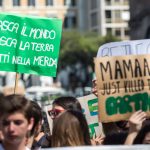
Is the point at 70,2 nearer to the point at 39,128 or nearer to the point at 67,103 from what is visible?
the point at 67,103

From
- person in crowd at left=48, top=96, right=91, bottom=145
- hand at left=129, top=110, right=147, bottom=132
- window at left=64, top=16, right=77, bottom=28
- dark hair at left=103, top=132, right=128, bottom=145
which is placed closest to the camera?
hand at left=129, top=110, right=147, bottom=132

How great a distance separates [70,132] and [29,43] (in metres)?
2.38

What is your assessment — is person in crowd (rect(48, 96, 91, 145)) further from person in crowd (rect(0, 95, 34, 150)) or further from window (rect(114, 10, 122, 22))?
window (rect(114, 10, 122, 22))

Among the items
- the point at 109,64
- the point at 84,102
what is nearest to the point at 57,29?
the point at 84,102

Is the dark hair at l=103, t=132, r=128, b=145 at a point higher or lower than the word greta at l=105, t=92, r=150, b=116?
lower

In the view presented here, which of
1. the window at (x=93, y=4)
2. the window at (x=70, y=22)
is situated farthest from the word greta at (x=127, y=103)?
the window at (x=93, y=4)

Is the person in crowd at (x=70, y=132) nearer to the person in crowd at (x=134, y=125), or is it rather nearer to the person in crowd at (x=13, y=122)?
the person in crowd at (x=134, y=125)

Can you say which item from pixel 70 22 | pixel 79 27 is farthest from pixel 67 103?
pixel 70 22

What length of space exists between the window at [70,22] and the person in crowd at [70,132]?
7511 cm

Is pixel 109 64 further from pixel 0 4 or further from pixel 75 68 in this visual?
pixel 0 4

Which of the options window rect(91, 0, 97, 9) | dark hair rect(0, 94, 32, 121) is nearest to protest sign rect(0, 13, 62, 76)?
dark hair rect(0, 94, 32, 121)

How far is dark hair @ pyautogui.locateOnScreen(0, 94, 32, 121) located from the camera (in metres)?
4.06

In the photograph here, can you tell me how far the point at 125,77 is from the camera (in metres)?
4.60

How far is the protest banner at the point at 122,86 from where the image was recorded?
4520 mm
